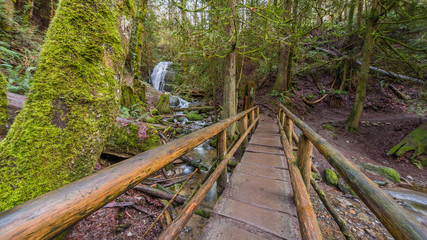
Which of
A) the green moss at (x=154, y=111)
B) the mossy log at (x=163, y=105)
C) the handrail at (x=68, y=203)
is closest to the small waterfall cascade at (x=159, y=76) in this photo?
the mossy log at (x=163, y=105)

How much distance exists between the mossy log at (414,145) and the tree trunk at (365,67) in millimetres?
1547

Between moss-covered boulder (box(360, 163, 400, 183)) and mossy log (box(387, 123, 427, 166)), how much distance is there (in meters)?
1.63

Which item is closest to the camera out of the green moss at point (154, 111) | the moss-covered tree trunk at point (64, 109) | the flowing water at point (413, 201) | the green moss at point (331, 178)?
the moss-covered tree trunk at point (64, 109)

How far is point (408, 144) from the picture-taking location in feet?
17.2

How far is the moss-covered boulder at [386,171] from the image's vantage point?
4.17 m

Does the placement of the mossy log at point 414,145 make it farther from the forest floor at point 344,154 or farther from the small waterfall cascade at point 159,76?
the small waterfall cascade at point 159,76

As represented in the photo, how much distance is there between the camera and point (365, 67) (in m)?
6.44

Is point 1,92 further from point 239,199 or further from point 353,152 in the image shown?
point 353,152

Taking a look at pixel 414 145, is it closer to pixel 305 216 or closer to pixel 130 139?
pixel 305 216

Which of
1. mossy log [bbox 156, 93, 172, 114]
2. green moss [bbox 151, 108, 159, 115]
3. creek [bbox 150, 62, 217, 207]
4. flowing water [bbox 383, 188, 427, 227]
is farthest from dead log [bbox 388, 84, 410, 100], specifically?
green moss [bbox 151, 108, 159, 115]

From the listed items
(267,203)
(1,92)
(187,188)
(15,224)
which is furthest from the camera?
(187,188)

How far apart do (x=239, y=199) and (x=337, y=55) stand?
14.1 metres

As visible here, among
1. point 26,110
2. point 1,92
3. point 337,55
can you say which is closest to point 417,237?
point 26,110

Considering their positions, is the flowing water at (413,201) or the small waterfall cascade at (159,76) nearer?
the flowing water at (413,201)
